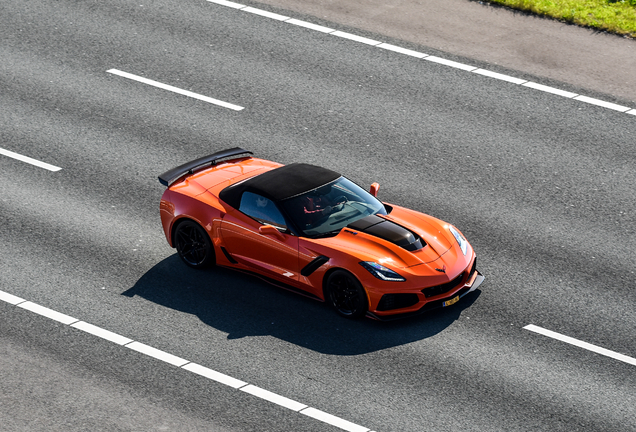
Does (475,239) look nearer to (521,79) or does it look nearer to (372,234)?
(372,234)

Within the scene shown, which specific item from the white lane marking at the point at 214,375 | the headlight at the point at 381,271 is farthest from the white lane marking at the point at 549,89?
the white lane marking at the point at 214,375

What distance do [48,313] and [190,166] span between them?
103 inches

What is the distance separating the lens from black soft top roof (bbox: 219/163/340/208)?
1135 centimetres

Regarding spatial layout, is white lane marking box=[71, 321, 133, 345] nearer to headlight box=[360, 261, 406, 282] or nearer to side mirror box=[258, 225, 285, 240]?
side mirror box=[258, 225, 285, 240]

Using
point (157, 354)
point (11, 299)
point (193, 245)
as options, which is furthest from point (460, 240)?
point (11, 299)

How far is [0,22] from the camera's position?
18.6 m

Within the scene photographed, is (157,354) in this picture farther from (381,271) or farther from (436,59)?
(436,59)

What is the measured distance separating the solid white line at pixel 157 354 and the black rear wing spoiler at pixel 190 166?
2354mm

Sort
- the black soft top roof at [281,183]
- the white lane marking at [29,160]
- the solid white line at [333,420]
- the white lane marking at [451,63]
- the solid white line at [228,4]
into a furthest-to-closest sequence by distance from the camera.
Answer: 1. the solid white line at [228,4]
2. the white lane marking at [451,63]
3. the white lane marking at [29,160]
4. the black soft top roof at [281,183]
5. the solid white line at [333,420]

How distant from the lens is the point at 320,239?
11.0 m

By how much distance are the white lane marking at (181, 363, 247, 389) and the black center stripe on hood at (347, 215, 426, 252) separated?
2322 mm

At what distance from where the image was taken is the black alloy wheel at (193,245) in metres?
11.8

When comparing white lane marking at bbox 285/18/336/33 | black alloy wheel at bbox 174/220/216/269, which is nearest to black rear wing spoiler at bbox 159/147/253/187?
black alloy wheel at bbox 174/220/216/269

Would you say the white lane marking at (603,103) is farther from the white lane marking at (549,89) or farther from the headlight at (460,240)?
the headlight at (460,240)
